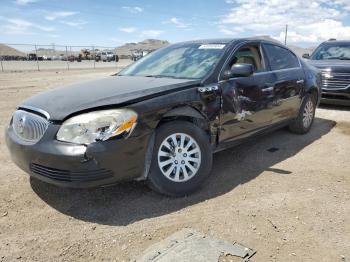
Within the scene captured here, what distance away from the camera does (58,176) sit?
305 cm

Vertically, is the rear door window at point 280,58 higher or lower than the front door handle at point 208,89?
higher

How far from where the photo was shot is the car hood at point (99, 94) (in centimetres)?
314

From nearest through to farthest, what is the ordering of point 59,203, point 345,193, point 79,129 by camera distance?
point 79,129, point 59,203, point 345,193

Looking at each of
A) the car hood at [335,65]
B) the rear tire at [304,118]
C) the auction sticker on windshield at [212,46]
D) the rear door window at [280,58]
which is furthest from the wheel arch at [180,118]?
the car hood at [335,65]

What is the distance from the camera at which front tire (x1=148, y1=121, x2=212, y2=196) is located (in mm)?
3359

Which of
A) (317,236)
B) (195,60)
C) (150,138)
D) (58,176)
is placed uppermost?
(195,60)

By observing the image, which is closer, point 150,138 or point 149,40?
point 150,138

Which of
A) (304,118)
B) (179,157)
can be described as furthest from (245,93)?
(304,118)

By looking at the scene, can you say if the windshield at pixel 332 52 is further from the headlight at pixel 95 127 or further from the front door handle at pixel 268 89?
the headlight at pixel 95 127

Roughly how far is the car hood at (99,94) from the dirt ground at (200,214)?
94 centimetres

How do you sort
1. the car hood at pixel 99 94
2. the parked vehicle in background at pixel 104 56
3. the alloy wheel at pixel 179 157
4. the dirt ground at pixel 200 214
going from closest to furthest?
the dirt ground at pixel 200 214, the car hood at pixel 99 94, the alloy wheel at pixel 179 157, the parked vehicle in background at pixel 104 56

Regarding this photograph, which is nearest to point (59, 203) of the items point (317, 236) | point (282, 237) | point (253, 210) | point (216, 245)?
point (216, 245)

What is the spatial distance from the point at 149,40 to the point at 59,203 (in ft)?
490

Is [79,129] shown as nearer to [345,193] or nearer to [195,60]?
[195,60]
